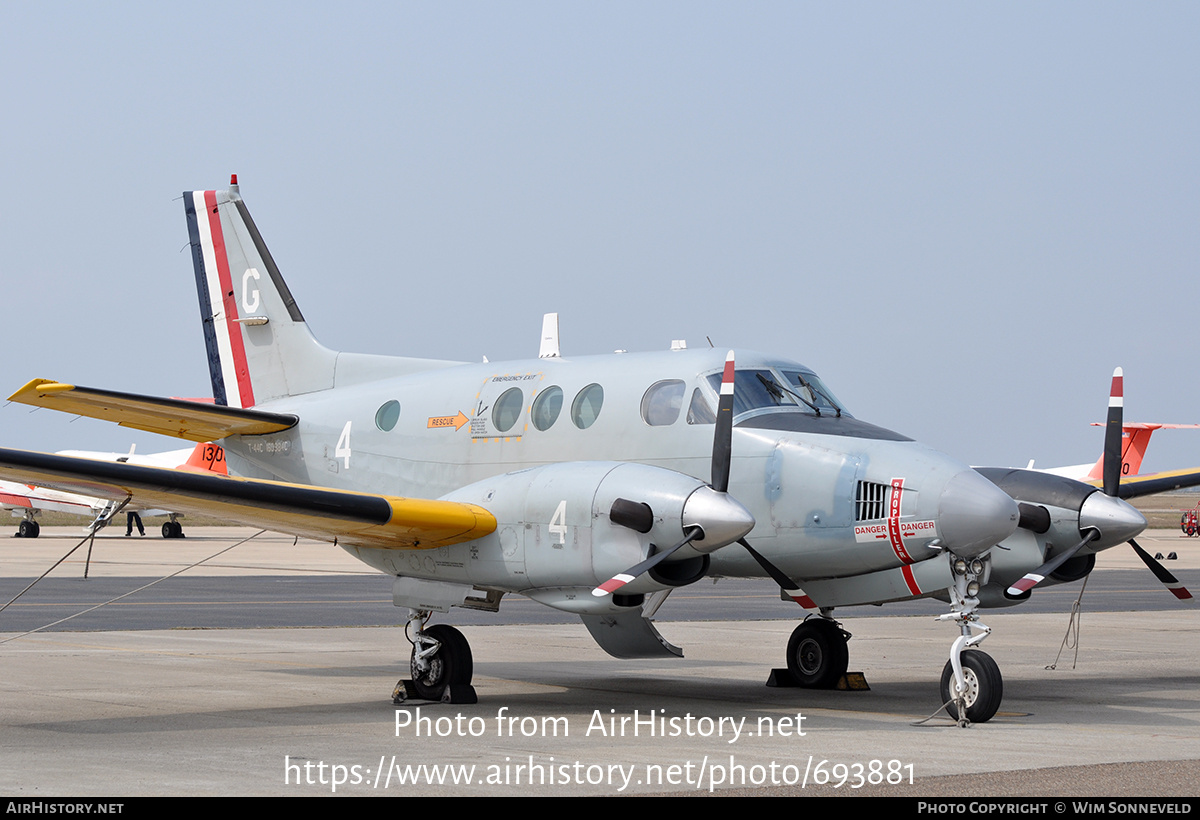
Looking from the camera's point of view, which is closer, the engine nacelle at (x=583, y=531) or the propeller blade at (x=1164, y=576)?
the engine nacelle at (x=583, y=531)

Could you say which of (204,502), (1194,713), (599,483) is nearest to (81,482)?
(204,502)

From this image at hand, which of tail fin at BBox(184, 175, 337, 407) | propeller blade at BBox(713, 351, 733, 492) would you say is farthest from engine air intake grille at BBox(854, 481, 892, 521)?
tail fin at BBox(184, 175, 337, 407)

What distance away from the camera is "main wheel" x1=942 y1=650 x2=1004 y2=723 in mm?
11031

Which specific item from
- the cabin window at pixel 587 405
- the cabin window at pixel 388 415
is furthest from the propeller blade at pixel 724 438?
the cabin window at pixel 388 415

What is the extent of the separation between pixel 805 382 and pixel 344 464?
502cm

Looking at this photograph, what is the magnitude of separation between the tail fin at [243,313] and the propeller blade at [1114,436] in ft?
28.1

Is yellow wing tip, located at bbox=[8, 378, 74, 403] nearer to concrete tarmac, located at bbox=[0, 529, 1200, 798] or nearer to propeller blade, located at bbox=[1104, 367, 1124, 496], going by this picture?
concrete tarmac, located at bbox=[0, 529, 1200, 798]

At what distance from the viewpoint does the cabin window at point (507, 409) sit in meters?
13.2

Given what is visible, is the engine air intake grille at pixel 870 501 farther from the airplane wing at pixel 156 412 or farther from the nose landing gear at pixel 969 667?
the airplane wing at pixel 156 412

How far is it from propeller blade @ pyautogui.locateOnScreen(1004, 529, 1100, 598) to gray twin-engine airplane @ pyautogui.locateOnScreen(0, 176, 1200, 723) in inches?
1.1

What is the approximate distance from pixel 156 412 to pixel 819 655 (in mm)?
7095

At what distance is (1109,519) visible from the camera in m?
12.5
